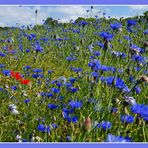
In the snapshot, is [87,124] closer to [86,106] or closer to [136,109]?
[136,109]

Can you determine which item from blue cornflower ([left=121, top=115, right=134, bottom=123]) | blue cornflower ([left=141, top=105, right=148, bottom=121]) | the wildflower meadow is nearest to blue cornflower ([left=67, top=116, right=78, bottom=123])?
the wildflower meadow

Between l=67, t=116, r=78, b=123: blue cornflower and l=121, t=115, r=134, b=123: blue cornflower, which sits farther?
l=67, t=116, r=78, b=123: blue cornflower

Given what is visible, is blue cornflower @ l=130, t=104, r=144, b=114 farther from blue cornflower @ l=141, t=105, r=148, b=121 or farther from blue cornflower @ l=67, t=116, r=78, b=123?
blue cornflower @ l=67, t=116, r=78, b=123

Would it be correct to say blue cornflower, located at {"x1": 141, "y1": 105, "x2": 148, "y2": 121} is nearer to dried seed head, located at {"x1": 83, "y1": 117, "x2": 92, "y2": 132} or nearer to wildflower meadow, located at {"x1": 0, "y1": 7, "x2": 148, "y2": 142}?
wildflower meadow, located at {"x1": 0, "y1": 7, "x2": 148, "y2": 142}

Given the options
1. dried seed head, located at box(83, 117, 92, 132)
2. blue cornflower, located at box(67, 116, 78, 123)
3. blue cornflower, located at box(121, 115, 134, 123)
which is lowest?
blue cornflower, located at box(67, 116, 78, 123)

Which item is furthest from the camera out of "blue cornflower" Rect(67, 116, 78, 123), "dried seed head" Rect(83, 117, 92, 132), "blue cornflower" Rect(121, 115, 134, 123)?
"blue cornflower" Rect(67, 116, 78, 123)

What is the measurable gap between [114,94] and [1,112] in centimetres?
76

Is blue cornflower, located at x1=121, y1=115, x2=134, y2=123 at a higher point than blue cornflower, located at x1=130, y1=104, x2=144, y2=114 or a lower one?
lower

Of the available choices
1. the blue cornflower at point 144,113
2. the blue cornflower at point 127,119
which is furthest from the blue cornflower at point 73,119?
the blue cornflower at point 144,113

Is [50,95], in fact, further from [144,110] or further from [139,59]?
[144,110]

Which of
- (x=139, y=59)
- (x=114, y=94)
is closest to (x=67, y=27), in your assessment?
(x=139, y=59)

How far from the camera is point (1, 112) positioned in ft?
7.82

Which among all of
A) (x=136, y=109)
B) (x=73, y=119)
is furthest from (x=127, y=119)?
(x=73, y=119)

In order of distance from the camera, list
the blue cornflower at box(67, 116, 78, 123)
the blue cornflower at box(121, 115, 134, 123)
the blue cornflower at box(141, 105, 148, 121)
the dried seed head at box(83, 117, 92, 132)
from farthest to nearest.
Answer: the blue cornflower at box(67, 116, 78, 123), the blue cornflower at box(121, 115, 134, 123), the blue cornflower at box(141, 105, 148, 121), the dried seed head at box(83, 117, 92, 132)
